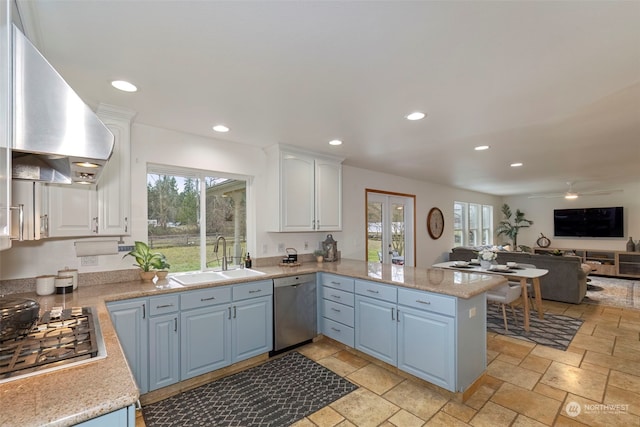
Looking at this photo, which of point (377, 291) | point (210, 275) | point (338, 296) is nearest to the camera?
point (377, 291)

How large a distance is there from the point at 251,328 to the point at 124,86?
2278 mm

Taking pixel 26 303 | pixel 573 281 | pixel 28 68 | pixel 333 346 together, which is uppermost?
pixel 28 68

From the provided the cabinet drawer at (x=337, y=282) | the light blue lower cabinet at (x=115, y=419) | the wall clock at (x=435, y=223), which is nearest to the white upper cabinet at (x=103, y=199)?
the light blue lower cabinet at (x=115, y=419)

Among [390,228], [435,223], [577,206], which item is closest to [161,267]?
[390,228]

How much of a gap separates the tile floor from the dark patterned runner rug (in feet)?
0.52

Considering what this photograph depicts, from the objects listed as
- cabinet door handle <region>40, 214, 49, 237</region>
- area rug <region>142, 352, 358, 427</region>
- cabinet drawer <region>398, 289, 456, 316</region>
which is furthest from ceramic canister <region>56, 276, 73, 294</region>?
cabinet drawer <region>398, 289, 456, 316</region>

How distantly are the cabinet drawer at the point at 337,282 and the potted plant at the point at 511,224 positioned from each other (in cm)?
826

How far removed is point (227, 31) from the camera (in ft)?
4.78

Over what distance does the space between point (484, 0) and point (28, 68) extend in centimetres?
178

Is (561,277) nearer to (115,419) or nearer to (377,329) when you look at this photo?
(377,329)

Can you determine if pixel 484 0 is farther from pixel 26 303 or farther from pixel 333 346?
pixel 333 346

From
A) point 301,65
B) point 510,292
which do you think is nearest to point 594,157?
point 510,292

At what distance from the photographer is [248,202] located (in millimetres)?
3645

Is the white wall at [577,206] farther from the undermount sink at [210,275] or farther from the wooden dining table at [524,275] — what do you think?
the undermount sink at [210,275]
